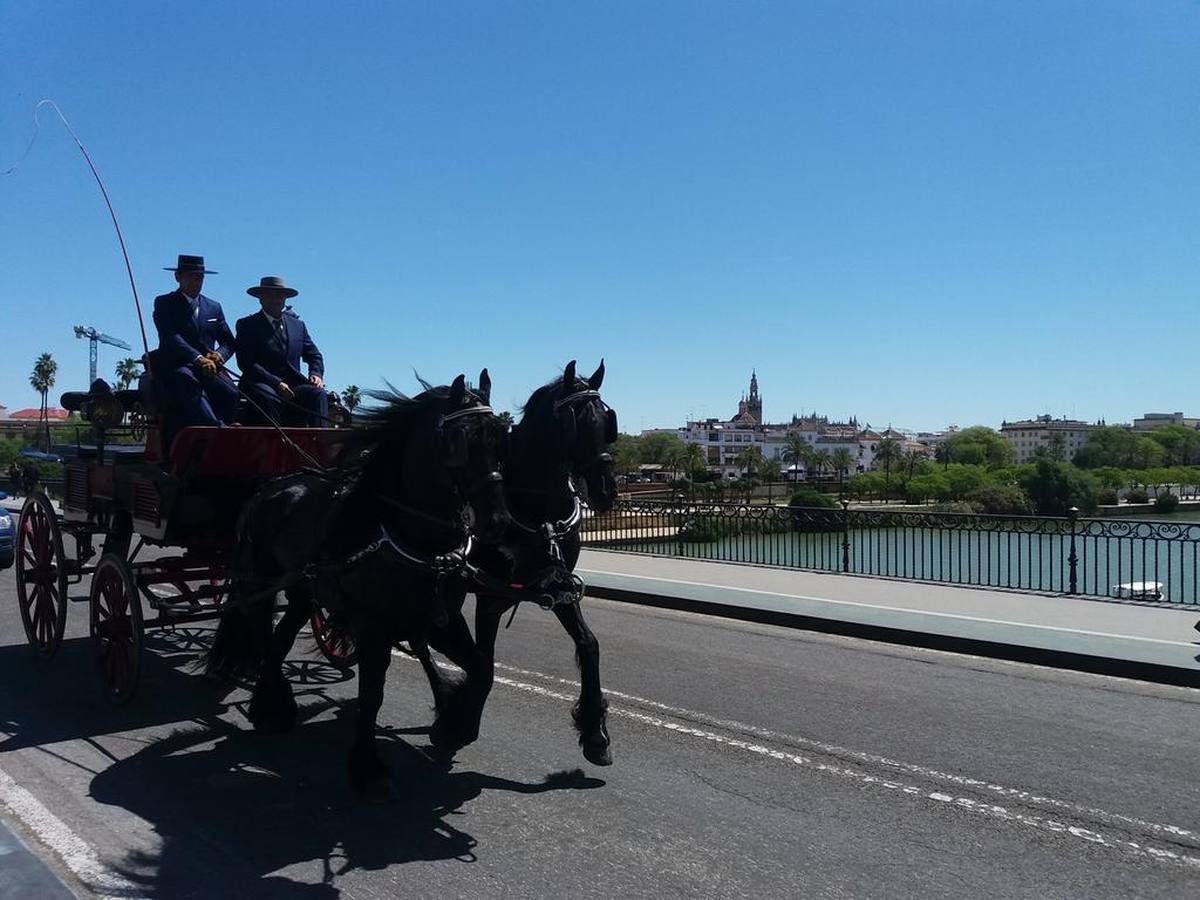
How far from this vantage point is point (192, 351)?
7375mm

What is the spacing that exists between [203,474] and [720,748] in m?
4.23

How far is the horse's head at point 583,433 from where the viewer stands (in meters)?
5.49

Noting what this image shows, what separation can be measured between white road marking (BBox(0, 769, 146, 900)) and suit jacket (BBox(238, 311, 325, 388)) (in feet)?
11.9

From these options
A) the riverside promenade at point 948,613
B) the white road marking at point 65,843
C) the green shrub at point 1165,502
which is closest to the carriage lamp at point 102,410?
the white road marking at point 65,843

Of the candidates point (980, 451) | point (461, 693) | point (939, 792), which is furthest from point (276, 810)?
point (980, 451)

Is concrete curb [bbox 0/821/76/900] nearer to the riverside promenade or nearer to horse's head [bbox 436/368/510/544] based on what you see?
horse's head [bbox 436/368/510/544]

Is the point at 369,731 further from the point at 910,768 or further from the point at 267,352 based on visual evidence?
the point at 267,352

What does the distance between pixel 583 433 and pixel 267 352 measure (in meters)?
3.85

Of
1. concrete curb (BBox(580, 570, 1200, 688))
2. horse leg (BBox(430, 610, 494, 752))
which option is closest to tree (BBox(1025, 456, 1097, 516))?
concrete curb (BBox(580, 570, 1200, 688))

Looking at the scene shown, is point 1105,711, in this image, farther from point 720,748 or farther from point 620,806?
point 620,806

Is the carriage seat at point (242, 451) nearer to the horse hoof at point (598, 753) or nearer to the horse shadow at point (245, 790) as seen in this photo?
the horse shadow at point (245, 790)

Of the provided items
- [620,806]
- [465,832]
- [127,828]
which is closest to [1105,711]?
[620,806]

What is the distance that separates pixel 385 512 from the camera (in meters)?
5.23

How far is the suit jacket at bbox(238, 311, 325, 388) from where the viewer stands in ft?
26.4
